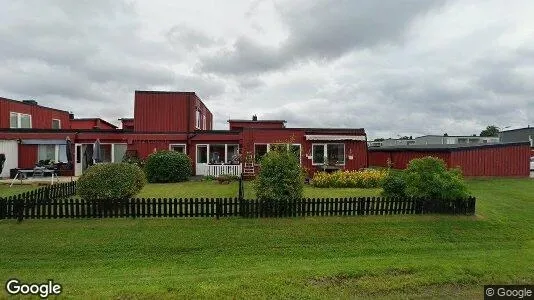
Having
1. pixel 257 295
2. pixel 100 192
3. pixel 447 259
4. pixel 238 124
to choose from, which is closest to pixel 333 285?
pixel 257 295

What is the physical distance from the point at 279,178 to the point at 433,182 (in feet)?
18.2

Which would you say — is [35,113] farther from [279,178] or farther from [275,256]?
[275,256]

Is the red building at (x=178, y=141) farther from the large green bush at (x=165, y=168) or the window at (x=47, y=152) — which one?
the large green bush at (x=165, y=168)

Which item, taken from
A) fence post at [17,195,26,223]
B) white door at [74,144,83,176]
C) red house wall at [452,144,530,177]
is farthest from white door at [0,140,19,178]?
red house wall at [452,144,530,177]

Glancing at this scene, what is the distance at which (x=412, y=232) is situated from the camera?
10773mm

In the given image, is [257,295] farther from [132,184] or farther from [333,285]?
[132,184]

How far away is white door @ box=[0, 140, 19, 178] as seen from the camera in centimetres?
2431

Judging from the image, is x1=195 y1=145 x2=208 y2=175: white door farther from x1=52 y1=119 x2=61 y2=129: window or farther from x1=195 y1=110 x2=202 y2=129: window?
x1=52 y1=119 x2=61 y2=129: window

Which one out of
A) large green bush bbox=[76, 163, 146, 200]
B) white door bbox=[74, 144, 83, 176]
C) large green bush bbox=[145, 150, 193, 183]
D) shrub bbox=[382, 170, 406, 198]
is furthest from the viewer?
white door bbox=[74, 144, 83, 176]

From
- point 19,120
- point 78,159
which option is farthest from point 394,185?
point 19,120

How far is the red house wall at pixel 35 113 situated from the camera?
93.8 feet

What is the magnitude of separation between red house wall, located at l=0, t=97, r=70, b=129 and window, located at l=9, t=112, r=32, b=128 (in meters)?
0.34

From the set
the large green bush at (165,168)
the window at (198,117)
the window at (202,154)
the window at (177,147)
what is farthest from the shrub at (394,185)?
the window at (198,117)

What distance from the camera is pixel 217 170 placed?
24906 mm
